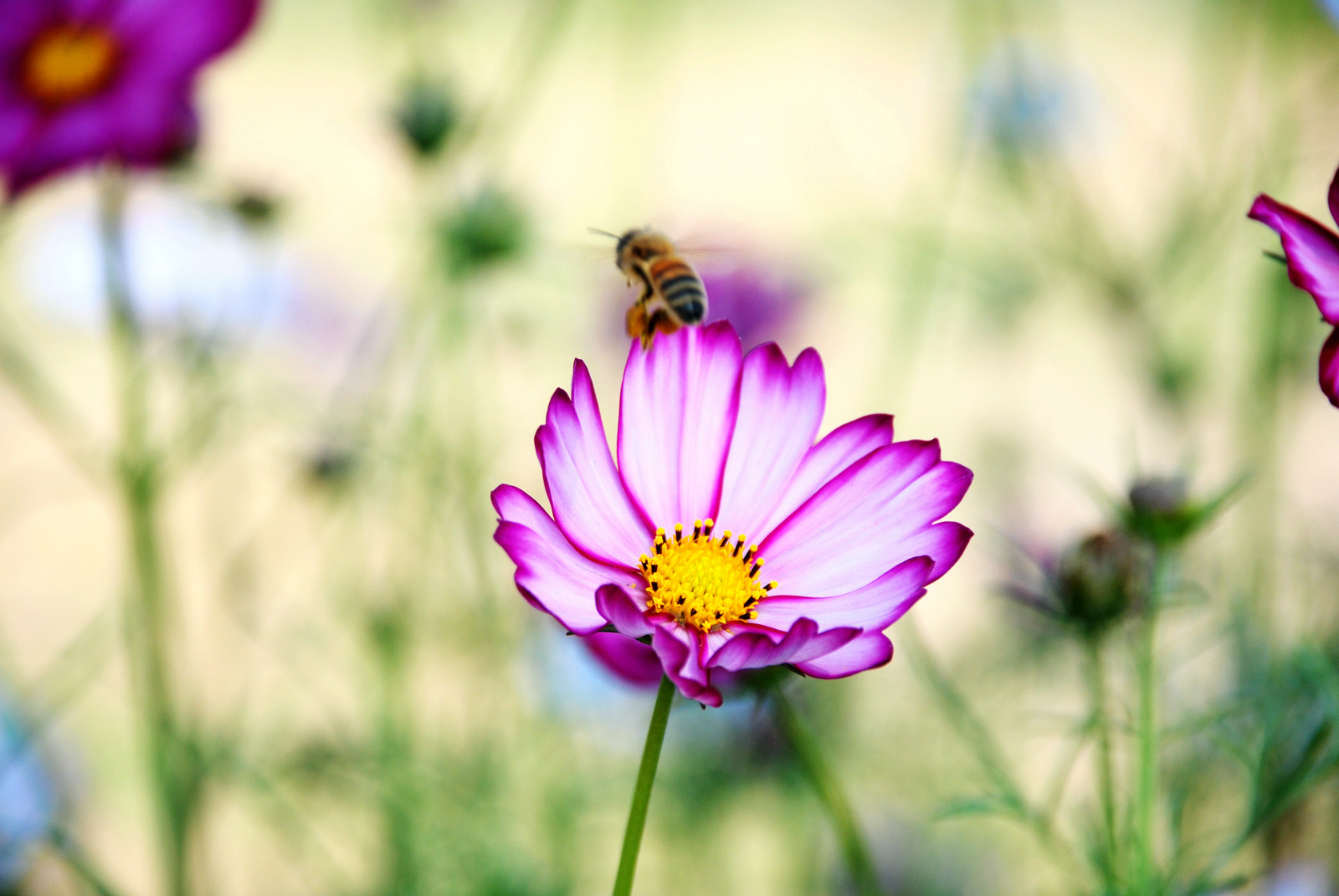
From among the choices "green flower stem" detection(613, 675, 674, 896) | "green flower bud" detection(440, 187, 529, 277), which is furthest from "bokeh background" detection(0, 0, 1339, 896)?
"green flower stem" detection(613, 675, 674, 896)

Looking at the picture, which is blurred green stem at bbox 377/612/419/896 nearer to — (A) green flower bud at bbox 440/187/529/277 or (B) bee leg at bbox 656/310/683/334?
(A) green flower bud at bbox 440/187/529/277

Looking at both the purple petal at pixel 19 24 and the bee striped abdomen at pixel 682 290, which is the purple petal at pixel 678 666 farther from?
the purple petal at pixel 19 24

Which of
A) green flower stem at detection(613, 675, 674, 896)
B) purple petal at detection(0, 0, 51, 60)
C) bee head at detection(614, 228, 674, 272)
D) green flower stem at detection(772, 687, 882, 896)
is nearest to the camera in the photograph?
green flower stem at detection(613, 675, 674, 896)

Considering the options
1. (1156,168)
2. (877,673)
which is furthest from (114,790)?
(1156,168)

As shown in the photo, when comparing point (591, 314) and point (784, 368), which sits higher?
point (591, 314)

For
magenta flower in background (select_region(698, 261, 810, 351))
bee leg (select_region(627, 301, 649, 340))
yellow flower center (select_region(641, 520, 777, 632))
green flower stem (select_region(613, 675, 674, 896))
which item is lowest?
green flower stem (select_region(613, 675, 674, 896))

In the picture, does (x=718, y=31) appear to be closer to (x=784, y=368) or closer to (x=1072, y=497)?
(x=1072, y=497)

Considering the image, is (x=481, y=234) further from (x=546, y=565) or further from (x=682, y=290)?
(x=546, y=565)
